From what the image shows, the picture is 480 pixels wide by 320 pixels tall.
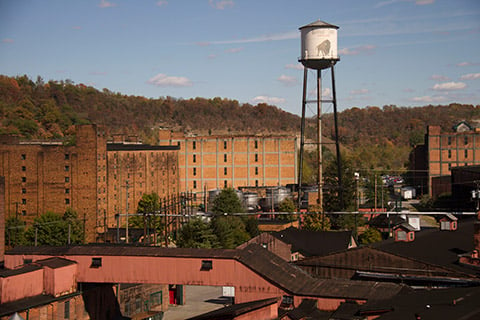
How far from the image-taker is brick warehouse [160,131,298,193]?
85.6m

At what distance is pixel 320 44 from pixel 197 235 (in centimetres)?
1845

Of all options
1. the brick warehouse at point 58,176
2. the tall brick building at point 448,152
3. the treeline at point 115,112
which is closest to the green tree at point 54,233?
the brick warehouse at point 58,176

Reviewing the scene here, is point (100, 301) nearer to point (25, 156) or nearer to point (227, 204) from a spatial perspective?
point (227, 204)

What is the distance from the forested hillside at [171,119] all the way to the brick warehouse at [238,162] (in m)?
36.2

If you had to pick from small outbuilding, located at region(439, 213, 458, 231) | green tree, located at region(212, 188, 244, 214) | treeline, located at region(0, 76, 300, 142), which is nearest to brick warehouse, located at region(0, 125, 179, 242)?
green tree, located at region(212, 188, 244, 214)

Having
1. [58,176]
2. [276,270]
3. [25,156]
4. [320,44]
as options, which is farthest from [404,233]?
[25,156]

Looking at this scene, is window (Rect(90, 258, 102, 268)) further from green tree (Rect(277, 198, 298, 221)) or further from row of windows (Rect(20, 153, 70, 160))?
green tree (Rect(277, 198, 298, 221))

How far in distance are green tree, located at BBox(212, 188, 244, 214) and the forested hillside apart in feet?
191

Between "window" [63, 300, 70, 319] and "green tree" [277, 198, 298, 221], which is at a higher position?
"green tree" [277, 198, 298, 221]

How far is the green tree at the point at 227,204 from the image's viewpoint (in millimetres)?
58875

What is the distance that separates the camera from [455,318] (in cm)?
1625

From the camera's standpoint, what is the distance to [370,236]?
50.0 m

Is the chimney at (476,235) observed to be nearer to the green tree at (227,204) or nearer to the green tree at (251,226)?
the green tree at (251,226)

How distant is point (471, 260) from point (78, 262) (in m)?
15.3
